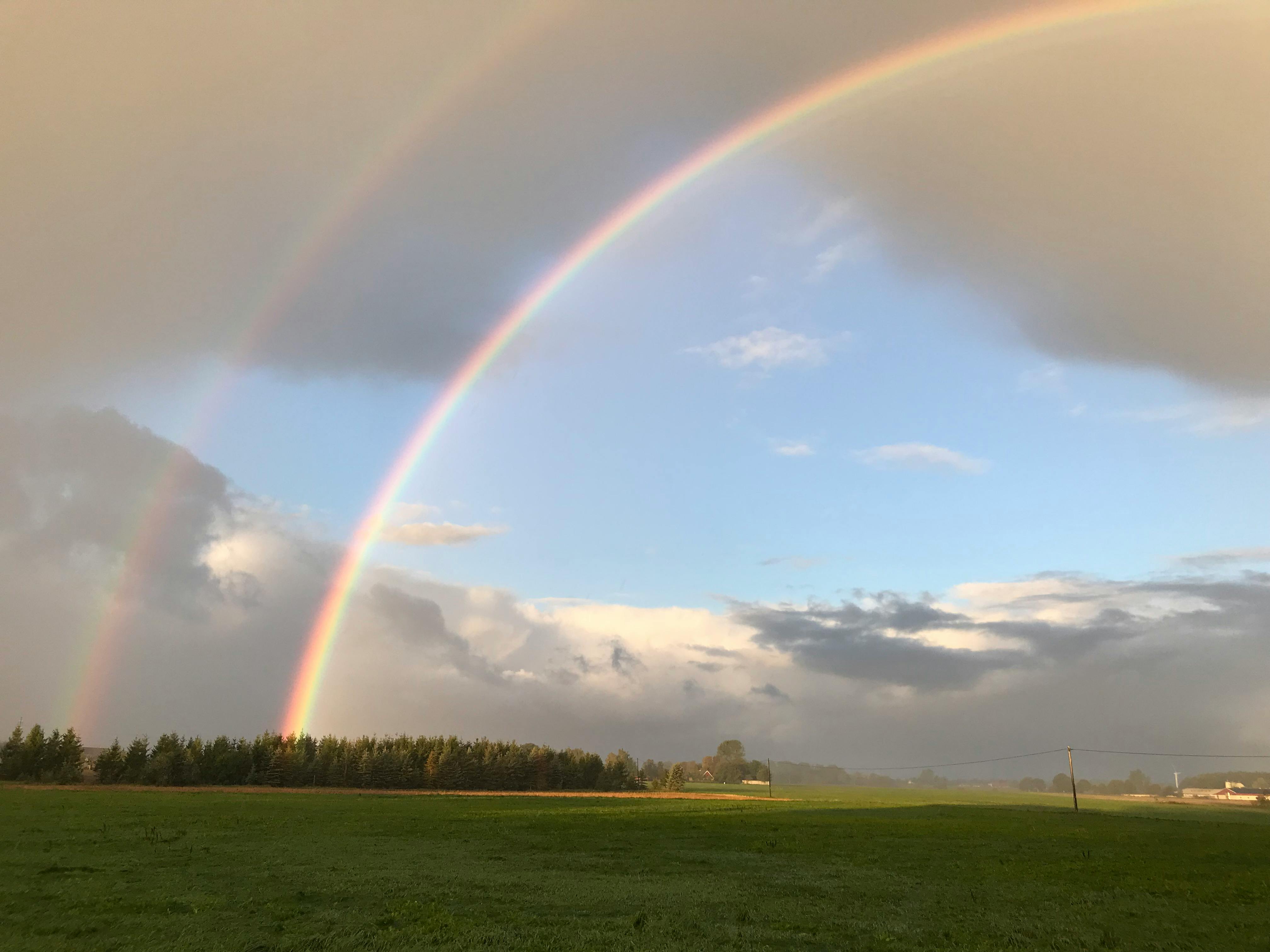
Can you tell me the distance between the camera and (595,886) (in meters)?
26.5

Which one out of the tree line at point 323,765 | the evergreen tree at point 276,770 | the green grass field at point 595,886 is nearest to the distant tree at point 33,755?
the tree line at point 323,765

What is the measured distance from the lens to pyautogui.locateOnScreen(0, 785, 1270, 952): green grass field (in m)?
18.9

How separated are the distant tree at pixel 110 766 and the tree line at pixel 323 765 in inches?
3.8

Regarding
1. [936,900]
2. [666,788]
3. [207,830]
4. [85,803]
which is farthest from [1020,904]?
[666,788]

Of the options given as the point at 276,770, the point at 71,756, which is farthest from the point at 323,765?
the point at 71,756

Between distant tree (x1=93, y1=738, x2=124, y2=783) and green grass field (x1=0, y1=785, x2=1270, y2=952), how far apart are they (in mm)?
72272

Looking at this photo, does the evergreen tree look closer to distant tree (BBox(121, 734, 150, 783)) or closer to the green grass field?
distant tree (BBox(121, 734, 150, 783))

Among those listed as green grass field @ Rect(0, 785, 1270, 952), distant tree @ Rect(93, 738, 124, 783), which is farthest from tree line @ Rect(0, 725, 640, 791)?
green grass field @ Rect(0, 785, 1270, 952)

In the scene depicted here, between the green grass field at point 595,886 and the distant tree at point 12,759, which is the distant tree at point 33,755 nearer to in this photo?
the distant tree at point 12,759

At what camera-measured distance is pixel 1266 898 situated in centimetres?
2694

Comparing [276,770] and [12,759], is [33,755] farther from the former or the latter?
[276,770]

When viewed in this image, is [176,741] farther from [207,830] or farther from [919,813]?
[919,813]

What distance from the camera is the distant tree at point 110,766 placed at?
115250 mm

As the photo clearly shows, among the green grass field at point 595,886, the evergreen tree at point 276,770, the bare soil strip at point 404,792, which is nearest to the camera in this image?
the green grass field at point 595,886
